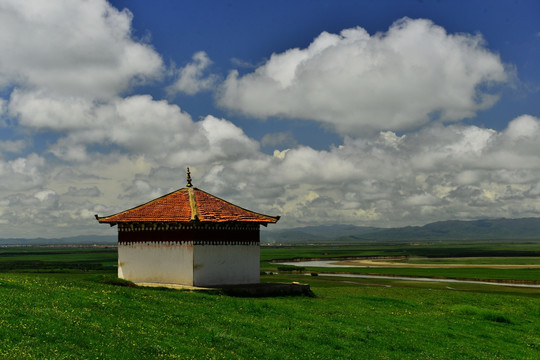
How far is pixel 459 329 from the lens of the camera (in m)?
24.4

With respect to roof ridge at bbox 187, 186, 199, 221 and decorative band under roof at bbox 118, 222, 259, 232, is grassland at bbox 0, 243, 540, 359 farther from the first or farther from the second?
roof ridge at bbox 187, 186, 199, 221

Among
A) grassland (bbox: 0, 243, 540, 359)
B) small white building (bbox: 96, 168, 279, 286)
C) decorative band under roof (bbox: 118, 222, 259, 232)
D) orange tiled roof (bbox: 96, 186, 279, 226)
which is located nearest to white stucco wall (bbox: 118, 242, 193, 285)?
small white building (bbox: 96, 168, 279, 286)

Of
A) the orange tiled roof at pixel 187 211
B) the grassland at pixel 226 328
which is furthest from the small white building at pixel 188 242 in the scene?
the grassland at pixel 226 328

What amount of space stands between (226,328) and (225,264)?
40.5ft

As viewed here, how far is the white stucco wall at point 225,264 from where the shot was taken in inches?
1157

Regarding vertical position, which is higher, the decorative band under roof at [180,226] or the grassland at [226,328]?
the decorative band under roof at [180,226]

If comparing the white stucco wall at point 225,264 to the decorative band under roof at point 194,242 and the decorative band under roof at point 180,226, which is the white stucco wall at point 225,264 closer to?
the decorative band under roof at point 194,242

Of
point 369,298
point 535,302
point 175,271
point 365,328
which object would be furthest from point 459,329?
point 535,302

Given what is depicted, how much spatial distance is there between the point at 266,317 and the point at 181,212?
11.5 meters

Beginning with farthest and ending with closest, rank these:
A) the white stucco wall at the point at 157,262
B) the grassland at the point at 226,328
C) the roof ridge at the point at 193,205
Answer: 1. the white stucco wall at the point at 157,262
2. the roof ridge at the point at 193,205
3. the grassland at the point at 226,328

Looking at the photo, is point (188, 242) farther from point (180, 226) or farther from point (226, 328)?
point (226, 328)

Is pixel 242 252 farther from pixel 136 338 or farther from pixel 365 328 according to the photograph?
pixel 136 338

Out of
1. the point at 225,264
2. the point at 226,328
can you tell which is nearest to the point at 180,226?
the point at 225,264

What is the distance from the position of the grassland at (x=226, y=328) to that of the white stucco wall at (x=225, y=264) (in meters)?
2.16
